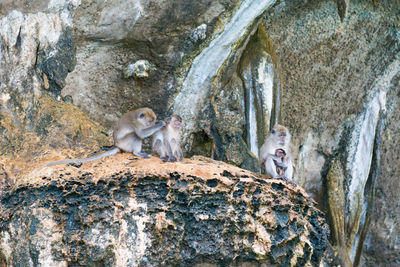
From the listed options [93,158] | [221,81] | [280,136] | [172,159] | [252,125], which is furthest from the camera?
[252,125]

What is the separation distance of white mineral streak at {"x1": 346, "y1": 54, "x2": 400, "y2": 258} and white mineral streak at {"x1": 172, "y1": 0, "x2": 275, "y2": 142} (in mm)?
2549

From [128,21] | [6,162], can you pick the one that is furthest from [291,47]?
[6,162]

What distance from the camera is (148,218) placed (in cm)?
536

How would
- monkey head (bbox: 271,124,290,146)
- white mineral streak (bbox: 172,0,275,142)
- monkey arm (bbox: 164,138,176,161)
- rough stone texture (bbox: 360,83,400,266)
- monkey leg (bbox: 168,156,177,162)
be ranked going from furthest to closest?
rough stone texture (bbox: 360,83,400,266) < white mineral streak (bbox: 172,0,275,142) < monkey head (bbox: 271,124,290,146) < monkey arm (bbox: 164,138,176,161) < monkey leg (bbox: 168,156,177,162)

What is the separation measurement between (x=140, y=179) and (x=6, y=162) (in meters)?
1.22

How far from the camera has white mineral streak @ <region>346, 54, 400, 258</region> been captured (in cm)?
932

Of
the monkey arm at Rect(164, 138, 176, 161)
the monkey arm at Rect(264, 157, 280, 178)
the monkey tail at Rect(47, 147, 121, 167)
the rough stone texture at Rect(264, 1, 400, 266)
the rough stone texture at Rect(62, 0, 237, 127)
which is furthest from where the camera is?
the rough stone texture at Rect(264, 1, 400, 266)

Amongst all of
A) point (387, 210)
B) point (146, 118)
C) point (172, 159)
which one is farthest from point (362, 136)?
point (172, 159)

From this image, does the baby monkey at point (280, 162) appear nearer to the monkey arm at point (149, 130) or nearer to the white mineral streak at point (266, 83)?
the monkey arm at point (149, 130)

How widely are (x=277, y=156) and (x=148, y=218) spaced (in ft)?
5.94

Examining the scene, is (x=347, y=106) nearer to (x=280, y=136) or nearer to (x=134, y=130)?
(x=280, y=136)

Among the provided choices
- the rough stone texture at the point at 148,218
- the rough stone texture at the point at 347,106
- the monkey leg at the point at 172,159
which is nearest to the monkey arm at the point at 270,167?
the rough stone texture at the point at 148,218

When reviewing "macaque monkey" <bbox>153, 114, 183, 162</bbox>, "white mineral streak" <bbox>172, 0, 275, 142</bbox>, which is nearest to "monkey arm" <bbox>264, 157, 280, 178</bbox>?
"macaque monkey" <bbox>153, 114, 183, 162</bbox>

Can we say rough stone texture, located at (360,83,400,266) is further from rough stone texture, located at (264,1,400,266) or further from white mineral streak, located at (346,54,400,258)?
white mineral streak, located at (346,54,400,258)
